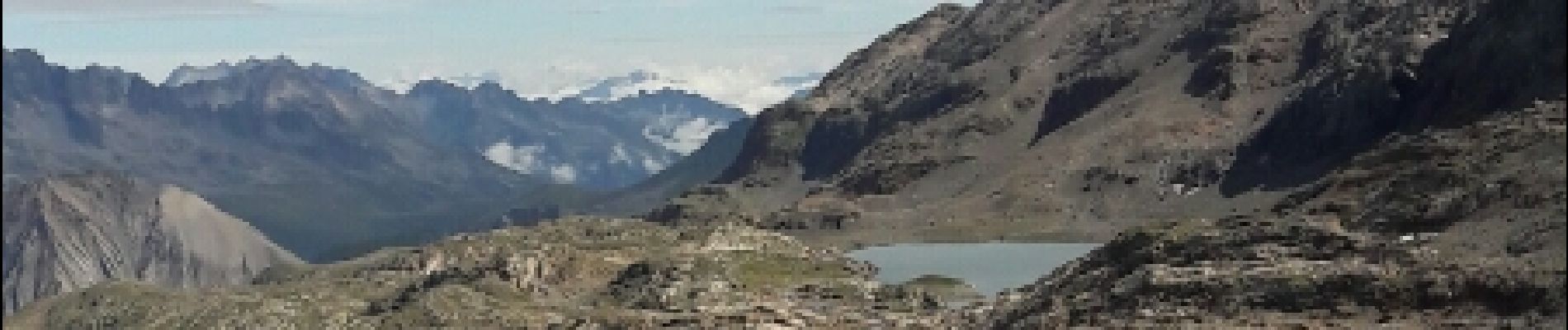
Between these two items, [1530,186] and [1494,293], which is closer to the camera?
[1494,293]

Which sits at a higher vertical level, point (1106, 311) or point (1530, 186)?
point (1530, 186)

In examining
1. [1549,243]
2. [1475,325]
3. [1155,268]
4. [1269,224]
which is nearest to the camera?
[1475,325]

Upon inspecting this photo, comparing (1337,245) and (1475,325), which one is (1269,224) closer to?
(1337,245)

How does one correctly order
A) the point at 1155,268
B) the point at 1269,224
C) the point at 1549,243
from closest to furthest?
the point at 1549,243, the point at 1155,268, the point at 1269,224

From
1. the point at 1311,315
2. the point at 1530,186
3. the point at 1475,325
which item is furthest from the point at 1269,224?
the point at 1475,325

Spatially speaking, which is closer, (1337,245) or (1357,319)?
(1357,319)

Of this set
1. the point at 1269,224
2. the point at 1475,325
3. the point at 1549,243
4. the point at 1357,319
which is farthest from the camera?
the point at 1269,224

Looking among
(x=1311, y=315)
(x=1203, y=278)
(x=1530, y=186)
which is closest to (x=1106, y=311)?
(x=1203, y=278)

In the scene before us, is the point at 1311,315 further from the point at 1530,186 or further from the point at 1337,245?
the point at 1530,186

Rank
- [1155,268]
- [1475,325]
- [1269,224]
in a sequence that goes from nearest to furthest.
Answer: [1475,325] → [1155,268] → [1269,224]
